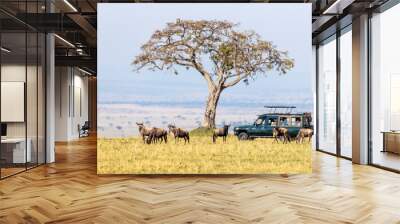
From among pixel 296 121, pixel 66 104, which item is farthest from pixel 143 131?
pixel 66 104

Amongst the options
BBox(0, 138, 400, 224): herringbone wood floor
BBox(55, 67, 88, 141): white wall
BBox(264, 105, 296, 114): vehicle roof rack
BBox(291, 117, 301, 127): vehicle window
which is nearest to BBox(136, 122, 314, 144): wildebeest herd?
BBox(291, 117, 301, 127): vehicle window

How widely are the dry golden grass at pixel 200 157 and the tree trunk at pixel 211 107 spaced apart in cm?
26

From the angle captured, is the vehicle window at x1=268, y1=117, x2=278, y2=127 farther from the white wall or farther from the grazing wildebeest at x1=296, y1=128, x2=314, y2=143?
the white wall

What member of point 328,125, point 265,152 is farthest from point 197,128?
point 328,125

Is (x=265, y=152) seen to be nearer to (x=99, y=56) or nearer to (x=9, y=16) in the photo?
(x=99, y=56)

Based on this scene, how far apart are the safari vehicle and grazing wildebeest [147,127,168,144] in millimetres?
1187

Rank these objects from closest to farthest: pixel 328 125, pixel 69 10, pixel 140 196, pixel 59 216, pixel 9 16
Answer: pixel 59 216 → pixel 140 196 → pixel 9 16 → pixel 69 10 → pixel 328 125

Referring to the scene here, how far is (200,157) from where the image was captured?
6.73m

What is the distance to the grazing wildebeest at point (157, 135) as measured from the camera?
6719 mm

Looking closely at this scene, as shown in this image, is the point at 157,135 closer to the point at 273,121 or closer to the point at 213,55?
the point at 213,55

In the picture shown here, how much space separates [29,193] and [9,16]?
3.07m

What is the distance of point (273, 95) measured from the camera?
22.3 feet

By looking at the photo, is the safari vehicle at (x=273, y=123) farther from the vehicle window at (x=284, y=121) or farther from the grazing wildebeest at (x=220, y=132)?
the grazing wildebeest at (x=220, y=132)

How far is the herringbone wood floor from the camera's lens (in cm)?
418
